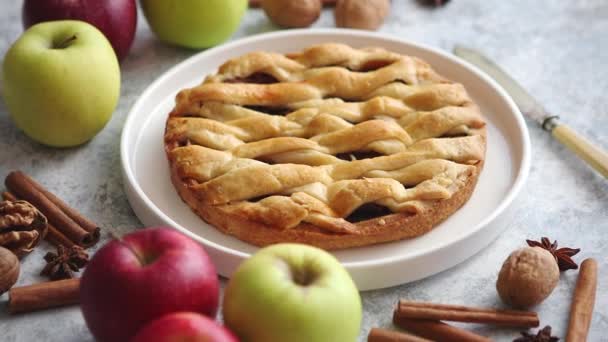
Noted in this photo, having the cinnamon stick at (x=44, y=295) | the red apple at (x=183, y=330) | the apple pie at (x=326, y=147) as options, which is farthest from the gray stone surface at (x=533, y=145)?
the red apple at (x=183, y=330)

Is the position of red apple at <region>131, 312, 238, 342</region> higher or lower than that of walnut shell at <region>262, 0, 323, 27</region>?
higher

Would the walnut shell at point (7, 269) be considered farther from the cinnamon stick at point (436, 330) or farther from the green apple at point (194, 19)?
the green apple at point (194, 19)

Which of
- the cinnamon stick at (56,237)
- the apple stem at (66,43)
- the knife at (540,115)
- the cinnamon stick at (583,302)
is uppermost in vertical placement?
the knife at (540,115)

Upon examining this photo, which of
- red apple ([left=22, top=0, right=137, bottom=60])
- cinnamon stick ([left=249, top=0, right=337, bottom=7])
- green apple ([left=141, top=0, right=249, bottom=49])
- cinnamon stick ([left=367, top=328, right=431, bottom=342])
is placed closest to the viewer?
cinnamon stick ([left=367, top=328, right=431, bottom=342])

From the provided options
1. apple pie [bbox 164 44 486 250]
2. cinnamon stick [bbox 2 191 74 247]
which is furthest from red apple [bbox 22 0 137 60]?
cinnamon stick [bbox 2 191 74 247]

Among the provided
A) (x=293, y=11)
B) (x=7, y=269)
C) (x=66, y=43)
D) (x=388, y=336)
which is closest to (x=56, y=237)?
(x=7, y=269)

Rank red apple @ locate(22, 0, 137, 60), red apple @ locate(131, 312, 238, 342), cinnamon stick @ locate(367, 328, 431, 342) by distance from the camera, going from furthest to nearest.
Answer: red apple @ locate(22, 0, 137, 60), cinnamon stick @ locate(367, 328, 431, 342), red apple @ locate(131, 312, 238, 342)

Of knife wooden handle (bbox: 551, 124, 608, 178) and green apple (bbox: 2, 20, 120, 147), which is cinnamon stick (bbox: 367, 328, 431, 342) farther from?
green apple (bbox: 2, 20, 120, 147)
